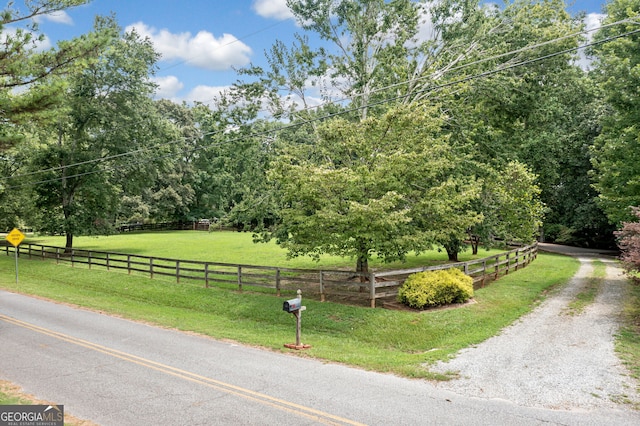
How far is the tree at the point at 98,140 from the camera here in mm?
31141

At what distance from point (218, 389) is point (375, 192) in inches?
323

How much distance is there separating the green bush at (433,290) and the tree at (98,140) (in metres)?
23.3

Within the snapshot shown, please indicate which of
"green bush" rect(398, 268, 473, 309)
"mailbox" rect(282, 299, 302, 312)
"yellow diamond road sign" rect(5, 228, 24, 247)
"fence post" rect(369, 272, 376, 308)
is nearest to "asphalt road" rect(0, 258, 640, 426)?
"mailbox" rect(282, 299, 302, 312)

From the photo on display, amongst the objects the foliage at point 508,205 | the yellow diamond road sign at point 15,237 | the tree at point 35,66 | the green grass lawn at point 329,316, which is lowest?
the green grass lawn at point 329,316

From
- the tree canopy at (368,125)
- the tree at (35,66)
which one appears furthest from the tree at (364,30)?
the tree at (35,66)

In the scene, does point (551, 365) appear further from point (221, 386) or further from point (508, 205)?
point (508, 205)

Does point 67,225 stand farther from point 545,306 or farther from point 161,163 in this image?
point 545,306

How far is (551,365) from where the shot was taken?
8.77 metres

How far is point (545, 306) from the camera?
14180mm

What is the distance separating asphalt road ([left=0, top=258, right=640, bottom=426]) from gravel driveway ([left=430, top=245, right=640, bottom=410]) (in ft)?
1.42

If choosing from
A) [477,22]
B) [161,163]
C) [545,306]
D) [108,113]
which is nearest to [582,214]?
[477,22]

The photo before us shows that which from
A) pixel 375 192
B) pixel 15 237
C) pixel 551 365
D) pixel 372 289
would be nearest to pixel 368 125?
pixel 375 192

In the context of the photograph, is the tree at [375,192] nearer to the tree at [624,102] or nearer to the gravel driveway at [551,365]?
the gravel driveway at [551,365]

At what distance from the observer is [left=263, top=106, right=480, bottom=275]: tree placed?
520 inches
